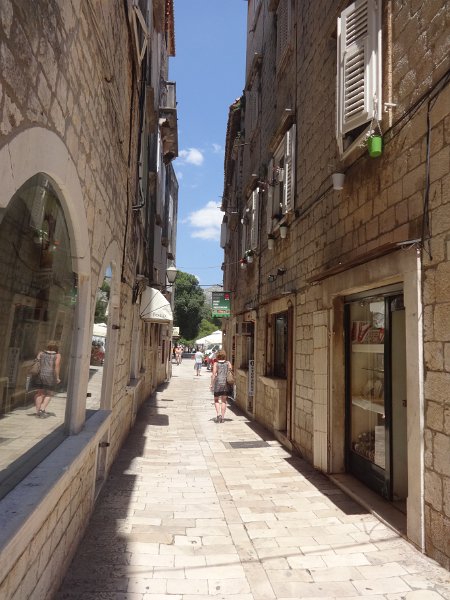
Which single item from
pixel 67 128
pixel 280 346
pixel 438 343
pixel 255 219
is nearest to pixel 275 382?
pixel 280 346

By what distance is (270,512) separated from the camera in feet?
13.5

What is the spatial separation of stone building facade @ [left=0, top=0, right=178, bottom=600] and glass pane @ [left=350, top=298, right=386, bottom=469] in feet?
9.45

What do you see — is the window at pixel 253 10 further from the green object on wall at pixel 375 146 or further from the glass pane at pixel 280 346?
the green object on wall at pixel 375 146

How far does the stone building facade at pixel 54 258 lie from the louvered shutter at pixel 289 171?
10.5ft

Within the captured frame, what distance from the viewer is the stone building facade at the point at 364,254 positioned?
3.26 metres

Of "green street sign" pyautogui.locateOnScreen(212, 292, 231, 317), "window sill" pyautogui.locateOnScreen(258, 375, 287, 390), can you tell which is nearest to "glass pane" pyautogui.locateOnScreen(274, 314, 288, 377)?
"window sill" pyautogui.locateOnScreen(258, 375, 287, 390)

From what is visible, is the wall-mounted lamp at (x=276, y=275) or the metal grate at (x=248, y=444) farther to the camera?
the wall-mounted lamp at (x=276, y=275)

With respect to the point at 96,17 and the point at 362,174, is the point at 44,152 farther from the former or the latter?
the point at 362,174

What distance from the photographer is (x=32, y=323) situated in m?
2.47

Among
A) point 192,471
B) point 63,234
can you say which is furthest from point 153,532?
point 63,234

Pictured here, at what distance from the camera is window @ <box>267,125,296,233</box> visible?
23.7 ft

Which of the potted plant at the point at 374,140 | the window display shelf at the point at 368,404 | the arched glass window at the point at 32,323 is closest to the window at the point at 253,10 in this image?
the potted plant at the point at 374,140

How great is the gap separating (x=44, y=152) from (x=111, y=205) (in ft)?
8.42

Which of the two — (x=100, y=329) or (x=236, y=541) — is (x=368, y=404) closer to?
(x=236, y=541)
